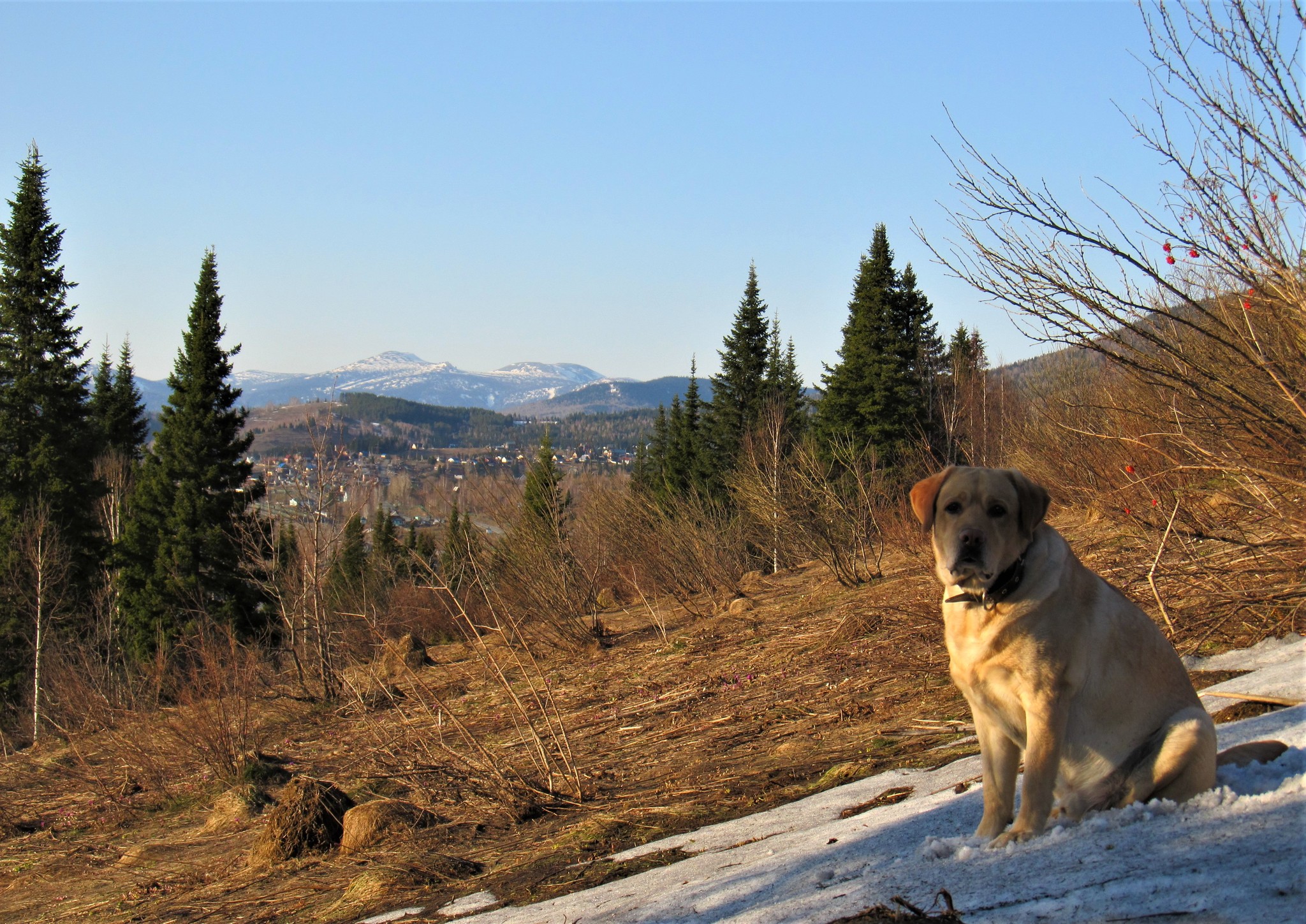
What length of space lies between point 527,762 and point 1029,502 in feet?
25.4

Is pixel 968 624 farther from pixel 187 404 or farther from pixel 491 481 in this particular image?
pixel 187 404

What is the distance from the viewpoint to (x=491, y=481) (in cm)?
1844

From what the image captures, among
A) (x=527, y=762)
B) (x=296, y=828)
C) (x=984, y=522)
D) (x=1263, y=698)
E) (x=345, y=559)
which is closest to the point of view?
(x=984, y=522)

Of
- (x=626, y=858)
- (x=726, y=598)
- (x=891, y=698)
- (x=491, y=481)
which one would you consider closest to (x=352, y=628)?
(x=491, y=481)

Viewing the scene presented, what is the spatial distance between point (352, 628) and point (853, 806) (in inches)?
735

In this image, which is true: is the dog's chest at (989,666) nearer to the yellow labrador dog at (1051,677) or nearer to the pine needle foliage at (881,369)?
the yellow labrador dog at (1051,677)

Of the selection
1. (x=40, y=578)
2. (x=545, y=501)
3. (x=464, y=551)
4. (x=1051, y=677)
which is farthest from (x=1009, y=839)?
(x=40, y=578)

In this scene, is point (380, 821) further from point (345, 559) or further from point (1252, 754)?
point (345, 559)

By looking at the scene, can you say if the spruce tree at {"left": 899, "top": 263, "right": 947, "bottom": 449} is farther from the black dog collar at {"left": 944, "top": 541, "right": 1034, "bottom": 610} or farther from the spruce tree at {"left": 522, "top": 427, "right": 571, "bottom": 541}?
the black dog collar at {"left": 944, "top": 541, "right": 1034, "bottom": 610}

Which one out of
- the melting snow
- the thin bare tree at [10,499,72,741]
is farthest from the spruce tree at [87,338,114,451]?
the melting snow

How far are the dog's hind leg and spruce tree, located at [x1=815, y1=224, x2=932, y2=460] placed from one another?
36188 millimetres

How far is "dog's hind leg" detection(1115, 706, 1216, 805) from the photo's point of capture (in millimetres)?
3305

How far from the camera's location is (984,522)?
3479 mm

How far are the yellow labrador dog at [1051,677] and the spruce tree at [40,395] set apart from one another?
38.6 meters
